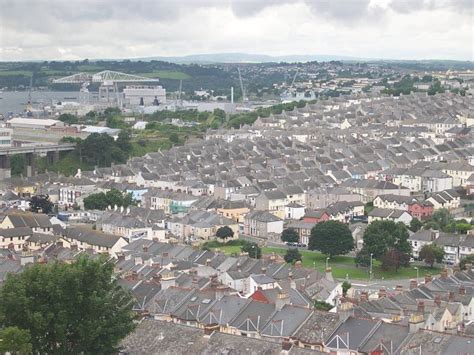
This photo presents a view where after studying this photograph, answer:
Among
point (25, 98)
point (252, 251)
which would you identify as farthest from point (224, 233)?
point (25, 98)

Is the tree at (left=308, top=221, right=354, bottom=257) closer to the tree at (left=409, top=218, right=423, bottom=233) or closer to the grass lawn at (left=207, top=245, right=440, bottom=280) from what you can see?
the grass lawn at (left=207, top=245, right=440, bottom=280)

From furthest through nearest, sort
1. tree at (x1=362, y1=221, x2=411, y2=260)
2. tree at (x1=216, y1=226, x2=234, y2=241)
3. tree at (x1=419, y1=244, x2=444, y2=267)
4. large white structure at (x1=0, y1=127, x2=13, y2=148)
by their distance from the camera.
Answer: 1. large white structure at (x1=0, y1=127, x2=13, y2=148)
2. tree at (x1=216, y1=226, x2=234, y2=241)
3. tree at (x1=362, y1=221, x2=411, y2=260)
4. tree at (x1=419, y1=244, x2=444, y2=267)

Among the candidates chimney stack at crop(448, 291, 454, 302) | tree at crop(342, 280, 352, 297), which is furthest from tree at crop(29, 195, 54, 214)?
chimney stack at crop(448, 291, 454, 302)

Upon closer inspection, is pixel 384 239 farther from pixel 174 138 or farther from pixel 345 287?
pixel 174 138

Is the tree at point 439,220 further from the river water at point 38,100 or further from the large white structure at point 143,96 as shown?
the large white structure at point 143,96

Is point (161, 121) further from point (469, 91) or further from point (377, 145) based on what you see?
point (469, 91)
